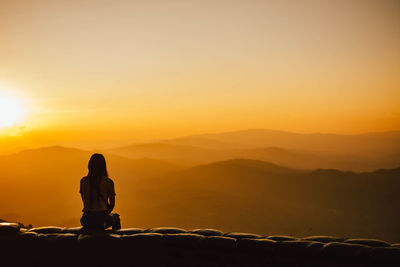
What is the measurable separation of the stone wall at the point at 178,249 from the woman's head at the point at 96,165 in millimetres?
590

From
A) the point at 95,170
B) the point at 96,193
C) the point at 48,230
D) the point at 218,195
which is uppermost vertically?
the point at 95,170

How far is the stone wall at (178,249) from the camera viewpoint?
2893 millimetres

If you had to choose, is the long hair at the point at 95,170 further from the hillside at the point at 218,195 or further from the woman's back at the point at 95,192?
the hillside at the point at 218,195

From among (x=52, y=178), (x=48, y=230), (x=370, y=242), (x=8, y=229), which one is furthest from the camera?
(x=52, y=178)

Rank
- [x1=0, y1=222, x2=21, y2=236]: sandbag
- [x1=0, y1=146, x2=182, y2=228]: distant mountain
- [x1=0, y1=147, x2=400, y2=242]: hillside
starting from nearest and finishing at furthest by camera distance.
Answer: [x1=0, y1=222, x2=21, y2=236]: sandbag, [x1=0, y1=147, x2=400, y2=242]: hillside, [x1=0, y1=146, x2=182, y2=228]: distant mountain

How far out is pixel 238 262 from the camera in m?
3.05

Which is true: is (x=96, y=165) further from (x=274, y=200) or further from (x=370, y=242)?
(x=274, y=200)

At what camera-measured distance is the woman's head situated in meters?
3.62

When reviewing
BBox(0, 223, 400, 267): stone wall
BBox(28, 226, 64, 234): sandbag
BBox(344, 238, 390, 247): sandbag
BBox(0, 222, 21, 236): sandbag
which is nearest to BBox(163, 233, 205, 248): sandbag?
BBox(0, 223, 400, 267): stone wall

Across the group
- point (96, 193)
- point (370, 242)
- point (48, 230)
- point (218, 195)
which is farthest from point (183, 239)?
point (218, 195)

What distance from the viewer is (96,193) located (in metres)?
3.63

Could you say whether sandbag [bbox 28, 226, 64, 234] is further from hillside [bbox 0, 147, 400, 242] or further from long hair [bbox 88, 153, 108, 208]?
hillside [bbox 0, 147, 400, 242]

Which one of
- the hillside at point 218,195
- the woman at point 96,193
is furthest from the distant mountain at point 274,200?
the woman at point 96,193

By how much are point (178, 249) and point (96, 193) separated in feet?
3.53
